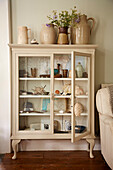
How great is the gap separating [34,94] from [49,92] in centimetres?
23

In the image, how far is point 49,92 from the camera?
285 cm

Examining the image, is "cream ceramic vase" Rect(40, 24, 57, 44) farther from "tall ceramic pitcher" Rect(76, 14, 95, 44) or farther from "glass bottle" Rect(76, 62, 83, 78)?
"glass bottle" Rect(76, 62, 83, 78)

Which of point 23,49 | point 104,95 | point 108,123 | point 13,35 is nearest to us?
point 108,123

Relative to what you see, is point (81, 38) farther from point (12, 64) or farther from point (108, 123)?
point (108, 123)

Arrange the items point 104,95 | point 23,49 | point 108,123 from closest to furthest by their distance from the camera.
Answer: point 108,123 < point 104,95 < point 23,49

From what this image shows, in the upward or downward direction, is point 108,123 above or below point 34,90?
below

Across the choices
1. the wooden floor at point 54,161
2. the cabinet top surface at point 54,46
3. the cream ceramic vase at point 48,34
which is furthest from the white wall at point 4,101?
the cream ceramic vase at point 48,34

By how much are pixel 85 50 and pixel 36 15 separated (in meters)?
1.02

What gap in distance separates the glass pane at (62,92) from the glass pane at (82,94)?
162 millimetres

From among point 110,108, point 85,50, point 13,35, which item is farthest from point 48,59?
point 110,108

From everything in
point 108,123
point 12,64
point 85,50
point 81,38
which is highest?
point 81,38

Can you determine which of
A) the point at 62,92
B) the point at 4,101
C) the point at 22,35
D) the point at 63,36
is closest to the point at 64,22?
the point at 63,36

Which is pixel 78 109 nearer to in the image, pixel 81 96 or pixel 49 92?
pixel 81 96

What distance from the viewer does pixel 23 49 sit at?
9.05ft
